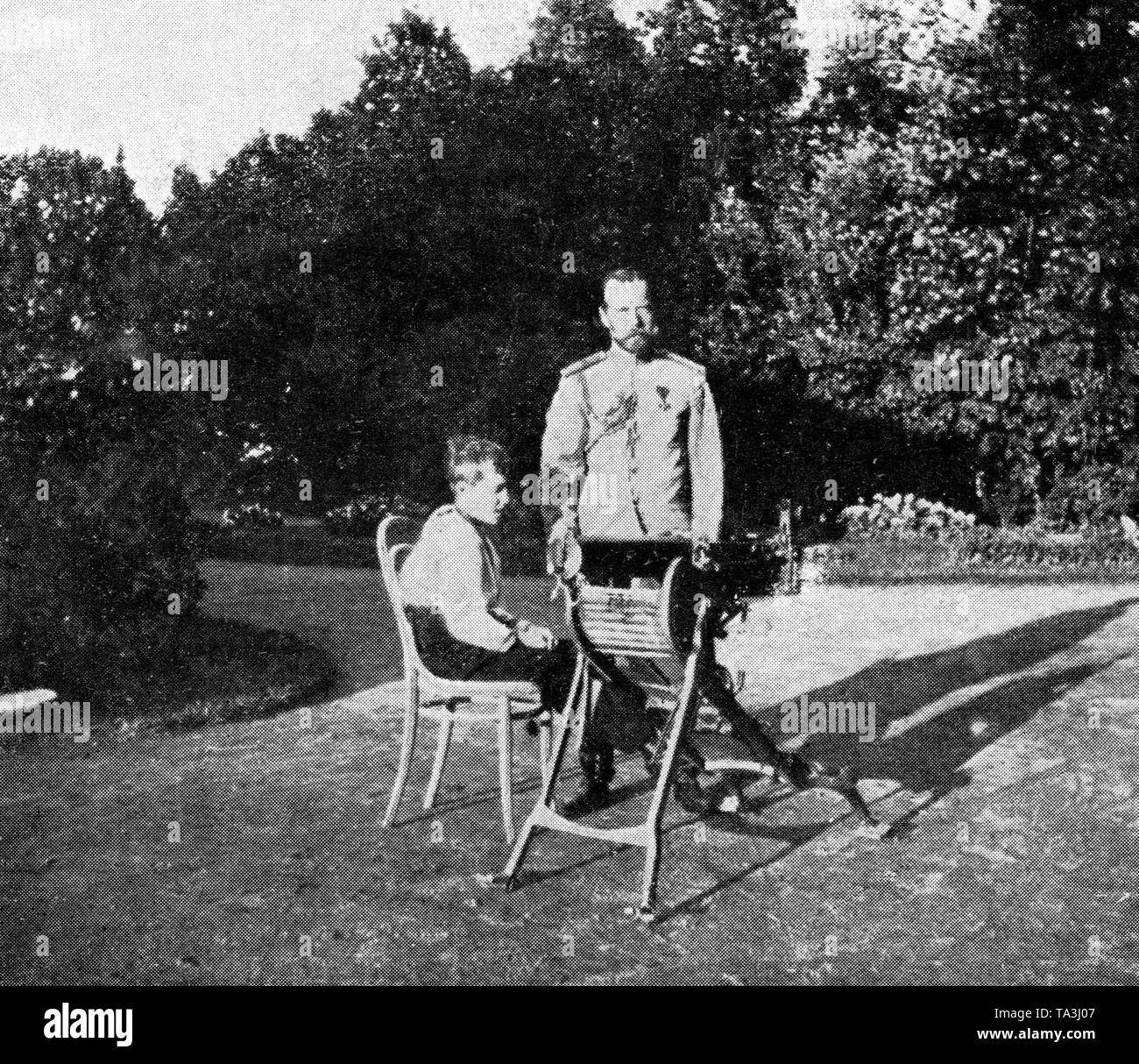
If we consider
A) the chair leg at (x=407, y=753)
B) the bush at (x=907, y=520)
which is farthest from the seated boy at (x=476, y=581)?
the bush at (x=907, y=520)

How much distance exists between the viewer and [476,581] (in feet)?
17.6

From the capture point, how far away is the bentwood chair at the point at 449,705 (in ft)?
17.5

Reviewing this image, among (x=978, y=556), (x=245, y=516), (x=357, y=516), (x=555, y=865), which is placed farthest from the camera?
(x=357, y=516)

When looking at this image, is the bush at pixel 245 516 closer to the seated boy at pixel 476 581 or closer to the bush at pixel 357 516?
the bush at pixel 357 516

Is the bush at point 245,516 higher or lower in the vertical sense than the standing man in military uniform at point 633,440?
lower

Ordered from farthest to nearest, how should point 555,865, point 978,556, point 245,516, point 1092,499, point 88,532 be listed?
point 1092,499, point 978,556, point 245,516, point 88,532, point 555,865

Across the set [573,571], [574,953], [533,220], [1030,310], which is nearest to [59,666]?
[573,571]

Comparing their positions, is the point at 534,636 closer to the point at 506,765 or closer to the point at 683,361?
the point at 506,765

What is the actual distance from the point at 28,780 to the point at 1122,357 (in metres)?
13.8

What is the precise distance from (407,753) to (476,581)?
873 millimetres

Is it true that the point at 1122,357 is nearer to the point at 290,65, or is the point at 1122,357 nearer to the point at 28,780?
the point at 290,65

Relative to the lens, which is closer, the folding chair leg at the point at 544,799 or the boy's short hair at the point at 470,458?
the folding chair leg at the point at 544,799

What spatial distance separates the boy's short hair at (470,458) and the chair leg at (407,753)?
0.97m

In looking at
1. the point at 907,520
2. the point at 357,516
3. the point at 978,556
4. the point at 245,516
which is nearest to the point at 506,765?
the point at 245,516
